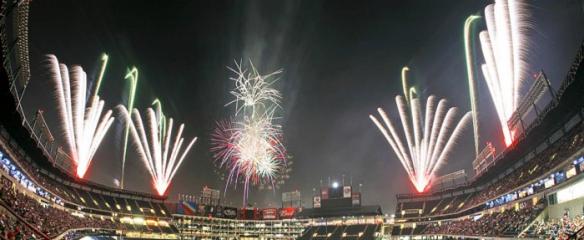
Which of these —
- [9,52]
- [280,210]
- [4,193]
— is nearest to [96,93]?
[4,193]

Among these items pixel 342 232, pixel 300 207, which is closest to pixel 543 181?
pixel 342 232

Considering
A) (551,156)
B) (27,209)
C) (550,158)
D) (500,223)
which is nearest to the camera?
(27,209)

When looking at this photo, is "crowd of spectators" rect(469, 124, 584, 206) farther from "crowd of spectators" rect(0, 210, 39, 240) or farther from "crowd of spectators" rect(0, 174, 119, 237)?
"crowd of spectators" rect(0, 174, 119, 237)

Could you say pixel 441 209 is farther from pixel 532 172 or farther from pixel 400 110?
pixel 532 172

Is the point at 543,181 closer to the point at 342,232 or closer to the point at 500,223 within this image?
the point at 500,223

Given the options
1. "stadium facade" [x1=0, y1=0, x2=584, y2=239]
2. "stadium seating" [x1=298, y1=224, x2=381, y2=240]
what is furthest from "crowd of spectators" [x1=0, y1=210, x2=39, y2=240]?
"stadium seating" [x1=298, y1=224, x2=381, y2=240]

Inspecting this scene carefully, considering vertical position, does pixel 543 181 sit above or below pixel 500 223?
above
